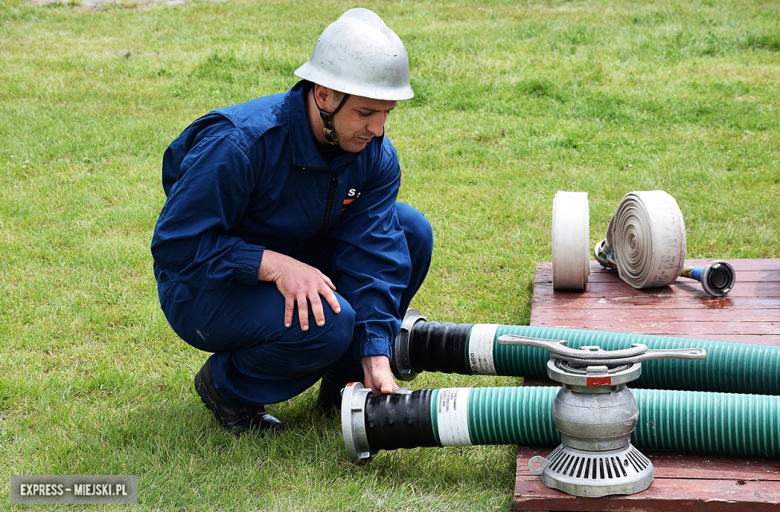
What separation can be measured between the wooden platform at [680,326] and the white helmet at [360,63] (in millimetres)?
1281

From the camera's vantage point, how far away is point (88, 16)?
14.0 metres

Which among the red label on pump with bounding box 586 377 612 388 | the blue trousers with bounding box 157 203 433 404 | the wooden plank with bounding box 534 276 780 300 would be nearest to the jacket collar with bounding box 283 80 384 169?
the blue trousers with bounding box 157 203 433 404

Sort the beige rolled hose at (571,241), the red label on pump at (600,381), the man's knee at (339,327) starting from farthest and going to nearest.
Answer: the beige rolled hose at (571,241) < the man's knee at (339,327) < the red label on pump at (600,381)

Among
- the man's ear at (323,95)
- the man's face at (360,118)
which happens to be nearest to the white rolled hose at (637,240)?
the man's face at (360,118)

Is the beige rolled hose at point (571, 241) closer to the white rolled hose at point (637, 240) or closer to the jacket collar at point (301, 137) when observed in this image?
the white rolled hose at point (637, 240)

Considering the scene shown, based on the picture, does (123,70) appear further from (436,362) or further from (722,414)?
(722,414)

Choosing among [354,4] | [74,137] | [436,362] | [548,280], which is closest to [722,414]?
[436,362]

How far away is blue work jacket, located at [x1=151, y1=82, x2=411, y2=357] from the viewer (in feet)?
8.91

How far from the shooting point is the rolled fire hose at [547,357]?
2.96 meters

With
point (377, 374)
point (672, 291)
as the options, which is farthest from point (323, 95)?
point (672, 291)

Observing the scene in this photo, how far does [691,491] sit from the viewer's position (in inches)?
95.6

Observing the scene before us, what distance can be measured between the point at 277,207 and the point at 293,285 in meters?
0.31

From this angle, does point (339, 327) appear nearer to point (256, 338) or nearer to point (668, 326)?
point (256, 338)

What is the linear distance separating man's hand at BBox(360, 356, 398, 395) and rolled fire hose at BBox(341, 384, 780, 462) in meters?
0.07
